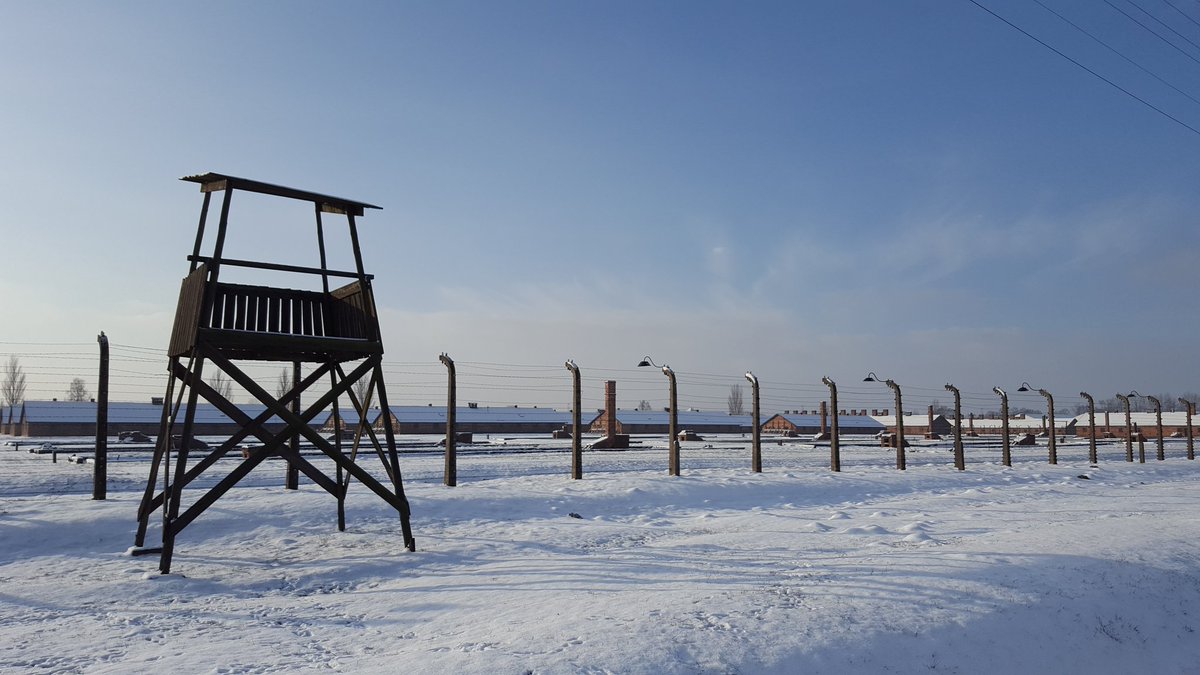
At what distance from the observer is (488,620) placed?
265 inches

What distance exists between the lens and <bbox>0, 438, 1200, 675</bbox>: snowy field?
6059 mm

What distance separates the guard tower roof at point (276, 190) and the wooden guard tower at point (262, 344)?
1cm

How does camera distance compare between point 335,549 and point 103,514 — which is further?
point 103,514

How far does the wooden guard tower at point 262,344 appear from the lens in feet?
31.9

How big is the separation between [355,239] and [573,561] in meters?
5.51

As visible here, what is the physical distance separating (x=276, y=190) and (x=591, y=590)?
6.81 metres

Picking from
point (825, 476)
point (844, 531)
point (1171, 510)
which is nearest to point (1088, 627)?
point (844, 531)

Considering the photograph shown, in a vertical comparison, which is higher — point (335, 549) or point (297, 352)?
point (297, 352)

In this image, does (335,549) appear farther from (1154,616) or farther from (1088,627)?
(1154,616)

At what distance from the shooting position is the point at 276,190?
34.5 feet

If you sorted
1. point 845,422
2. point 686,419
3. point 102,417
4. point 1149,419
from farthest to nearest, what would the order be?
1. point 845,422
2. point 686,419
3. point 1149,419
4. point 102,417

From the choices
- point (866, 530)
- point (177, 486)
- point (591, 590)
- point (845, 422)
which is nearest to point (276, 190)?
point (177, 486)

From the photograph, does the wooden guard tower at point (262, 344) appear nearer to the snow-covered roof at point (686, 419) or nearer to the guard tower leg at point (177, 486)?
the guard tower leg at point (177, 486)

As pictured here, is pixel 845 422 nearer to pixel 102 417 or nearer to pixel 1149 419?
pixel 1149 419
